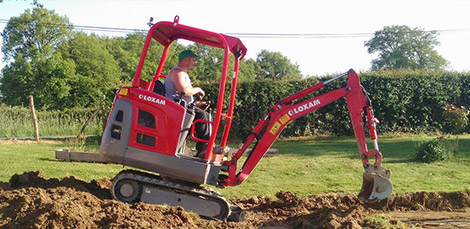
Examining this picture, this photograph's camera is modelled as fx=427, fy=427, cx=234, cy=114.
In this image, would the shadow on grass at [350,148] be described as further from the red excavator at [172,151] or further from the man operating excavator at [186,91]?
the man operating excavator at [186,91]

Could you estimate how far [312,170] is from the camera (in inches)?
381

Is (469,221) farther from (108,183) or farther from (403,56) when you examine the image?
(403,56)

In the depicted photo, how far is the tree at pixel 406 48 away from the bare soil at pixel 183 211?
167ft

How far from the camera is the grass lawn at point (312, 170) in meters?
7.87

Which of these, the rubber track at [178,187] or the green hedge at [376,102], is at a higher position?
the green hedge at [376,102]

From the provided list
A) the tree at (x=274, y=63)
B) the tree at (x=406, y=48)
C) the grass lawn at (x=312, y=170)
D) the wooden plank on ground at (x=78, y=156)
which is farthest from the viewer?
the tree at (x=274, y=63)

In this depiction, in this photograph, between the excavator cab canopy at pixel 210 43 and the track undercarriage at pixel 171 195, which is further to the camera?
the track undercarriage at pixel 171 195

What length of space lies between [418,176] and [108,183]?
6256 mm

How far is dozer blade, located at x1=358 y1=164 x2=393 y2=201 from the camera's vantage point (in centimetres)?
575

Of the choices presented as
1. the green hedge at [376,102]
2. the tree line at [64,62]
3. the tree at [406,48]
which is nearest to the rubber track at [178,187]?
the green hedge at [376,102]

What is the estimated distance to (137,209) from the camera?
5137 mm

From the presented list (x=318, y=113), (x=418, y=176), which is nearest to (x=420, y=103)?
(x=318, y=113)

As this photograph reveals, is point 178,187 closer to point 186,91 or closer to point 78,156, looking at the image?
point 186,91

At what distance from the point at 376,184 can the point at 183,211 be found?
104 inches
